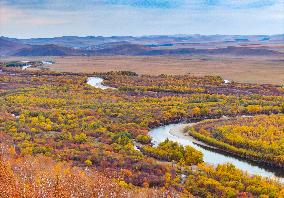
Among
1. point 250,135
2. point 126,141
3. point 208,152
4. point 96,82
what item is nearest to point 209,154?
point 208,152

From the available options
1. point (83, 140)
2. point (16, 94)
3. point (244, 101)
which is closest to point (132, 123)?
point (83, 140)

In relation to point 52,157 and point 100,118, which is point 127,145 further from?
point 100,118

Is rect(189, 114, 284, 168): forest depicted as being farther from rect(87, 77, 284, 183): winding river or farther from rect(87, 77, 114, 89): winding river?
rect(87, 77, 114, 89): winding river

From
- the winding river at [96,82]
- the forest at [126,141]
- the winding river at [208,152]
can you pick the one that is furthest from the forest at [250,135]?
the winding river at [96,82]

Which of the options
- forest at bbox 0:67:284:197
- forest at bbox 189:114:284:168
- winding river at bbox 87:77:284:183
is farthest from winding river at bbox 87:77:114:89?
forest at bbox 189:114:284:168

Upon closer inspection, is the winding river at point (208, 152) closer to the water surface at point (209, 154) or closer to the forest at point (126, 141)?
the water surface at point (209, 154)

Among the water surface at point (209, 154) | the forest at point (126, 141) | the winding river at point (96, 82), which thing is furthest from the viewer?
the winding river at point (96, 82)
